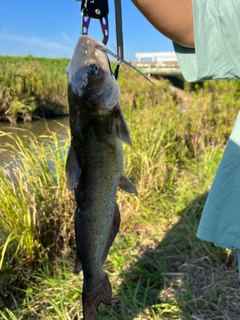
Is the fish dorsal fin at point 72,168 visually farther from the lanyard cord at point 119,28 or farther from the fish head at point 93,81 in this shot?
the lanyard cord at point 119,28

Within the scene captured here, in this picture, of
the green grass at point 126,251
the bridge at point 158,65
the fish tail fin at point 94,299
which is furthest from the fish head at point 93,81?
the bridge at point 158,65

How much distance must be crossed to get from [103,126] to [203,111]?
561cm

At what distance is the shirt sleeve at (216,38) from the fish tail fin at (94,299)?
918mm

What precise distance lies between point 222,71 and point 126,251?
2396 millimetres

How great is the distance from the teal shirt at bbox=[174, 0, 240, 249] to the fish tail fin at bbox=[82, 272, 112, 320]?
1.45 feet

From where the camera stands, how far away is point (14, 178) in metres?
3.41

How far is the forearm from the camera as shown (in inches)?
56.9

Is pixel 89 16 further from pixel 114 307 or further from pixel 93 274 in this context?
pixel 114 307

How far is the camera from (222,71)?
149 cm

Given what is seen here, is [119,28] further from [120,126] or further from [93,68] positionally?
[120,126]

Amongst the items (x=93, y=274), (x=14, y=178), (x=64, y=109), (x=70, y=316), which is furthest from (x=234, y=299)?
(x=64, y=109)

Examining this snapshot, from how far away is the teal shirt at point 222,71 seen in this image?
4.63ft

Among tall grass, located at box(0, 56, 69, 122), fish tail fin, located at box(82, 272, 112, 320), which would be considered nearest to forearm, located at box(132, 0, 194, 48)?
fish tail fin, located at box(82, 272, 112, 320)

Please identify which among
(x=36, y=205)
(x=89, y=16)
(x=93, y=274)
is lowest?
(x=36, y=205)
